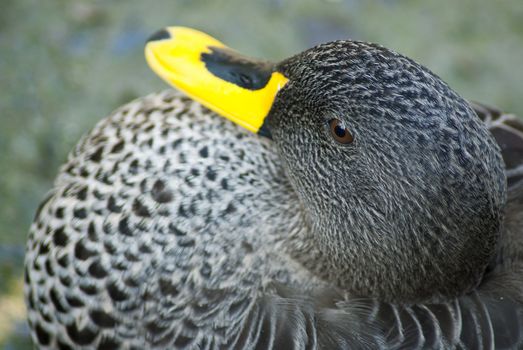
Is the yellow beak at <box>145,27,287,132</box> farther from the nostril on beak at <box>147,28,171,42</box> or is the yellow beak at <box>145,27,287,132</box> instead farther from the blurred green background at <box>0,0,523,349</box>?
the blurred green background at <box>0,0,523,349</box>

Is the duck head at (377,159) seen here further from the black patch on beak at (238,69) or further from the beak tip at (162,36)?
the beak tip at (162,36)

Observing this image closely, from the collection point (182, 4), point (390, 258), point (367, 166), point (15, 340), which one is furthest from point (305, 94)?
point (182, 4)

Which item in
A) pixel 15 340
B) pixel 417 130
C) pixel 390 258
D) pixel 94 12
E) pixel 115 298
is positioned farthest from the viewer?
pixel 94 12

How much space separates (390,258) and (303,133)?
0.37m

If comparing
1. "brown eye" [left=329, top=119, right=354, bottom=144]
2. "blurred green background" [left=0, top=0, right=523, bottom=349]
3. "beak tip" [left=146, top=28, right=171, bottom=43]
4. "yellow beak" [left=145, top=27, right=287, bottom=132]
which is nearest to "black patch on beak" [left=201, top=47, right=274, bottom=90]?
"yellow beak" [left=145, top=27, right=287, bottom=132]

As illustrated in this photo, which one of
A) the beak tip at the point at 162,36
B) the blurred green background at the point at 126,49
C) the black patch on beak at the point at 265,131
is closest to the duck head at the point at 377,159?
the black patch on beak at the point at 265,131

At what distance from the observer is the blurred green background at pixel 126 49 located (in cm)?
299

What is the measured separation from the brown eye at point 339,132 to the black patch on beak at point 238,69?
29 cm

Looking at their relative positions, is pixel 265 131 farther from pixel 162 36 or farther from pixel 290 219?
pixel 162 36

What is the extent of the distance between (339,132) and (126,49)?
5.87ft

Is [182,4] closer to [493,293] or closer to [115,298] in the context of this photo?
[115,298]

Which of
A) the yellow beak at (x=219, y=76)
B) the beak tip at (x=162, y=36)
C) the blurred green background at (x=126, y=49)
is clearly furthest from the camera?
the blurred green background at (x=126, y=49)

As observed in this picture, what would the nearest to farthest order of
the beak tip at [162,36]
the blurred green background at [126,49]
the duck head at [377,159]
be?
1. the duck head at [377,159]
2. the beak tip at [162,36]
3. the blurred green background at [126,49]

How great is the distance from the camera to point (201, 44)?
2170mm
